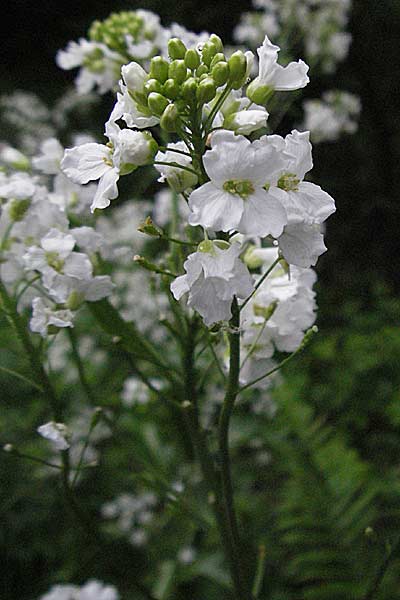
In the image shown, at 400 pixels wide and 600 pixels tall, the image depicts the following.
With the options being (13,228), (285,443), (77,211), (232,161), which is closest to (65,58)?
(77,211)

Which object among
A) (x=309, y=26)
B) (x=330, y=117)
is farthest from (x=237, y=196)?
(x=330, y=117)

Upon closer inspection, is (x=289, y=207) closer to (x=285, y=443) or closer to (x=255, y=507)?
(x=285, y=443)

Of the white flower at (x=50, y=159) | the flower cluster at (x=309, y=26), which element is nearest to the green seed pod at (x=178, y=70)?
the white flower at (x=50, y=159)

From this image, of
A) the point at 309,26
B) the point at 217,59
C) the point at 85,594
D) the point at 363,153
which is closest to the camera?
the point at 217,59

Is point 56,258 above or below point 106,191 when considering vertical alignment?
below

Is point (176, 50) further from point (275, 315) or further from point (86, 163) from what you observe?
point (275, 315)

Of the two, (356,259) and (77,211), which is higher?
(77,211)

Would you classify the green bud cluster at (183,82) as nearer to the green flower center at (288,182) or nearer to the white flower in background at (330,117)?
the green flower center at (288,182)

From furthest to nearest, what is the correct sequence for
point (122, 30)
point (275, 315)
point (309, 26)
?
1. point (309, 26)
2. point (122, 30)
3. point (275, 315)
